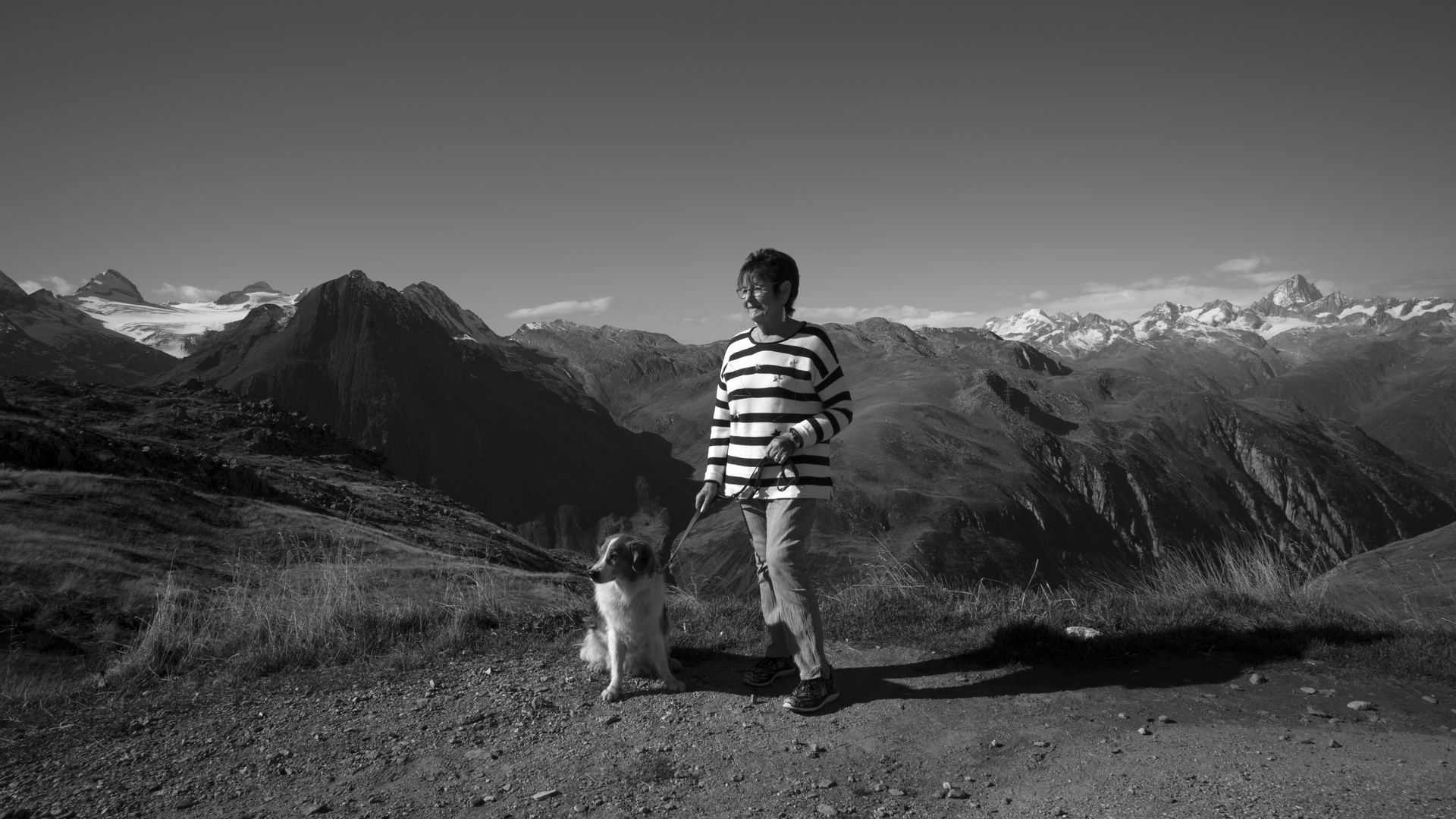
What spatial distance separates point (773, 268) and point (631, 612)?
102 inches

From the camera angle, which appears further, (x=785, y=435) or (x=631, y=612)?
(x=631, y=612)

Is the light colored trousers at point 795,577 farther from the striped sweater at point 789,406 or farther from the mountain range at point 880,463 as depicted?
the mountain range at point 880,463

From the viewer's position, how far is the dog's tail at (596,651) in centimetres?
577

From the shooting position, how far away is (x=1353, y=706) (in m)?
4.99

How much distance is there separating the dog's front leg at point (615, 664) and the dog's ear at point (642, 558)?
457 millimetres

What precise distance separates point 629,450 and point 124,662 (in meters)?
158

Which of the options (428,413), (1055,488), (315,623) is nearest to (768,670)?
(315,623)

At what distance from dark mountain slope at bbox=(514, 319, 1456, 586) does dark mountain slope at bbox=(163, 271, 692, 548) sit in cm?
2523

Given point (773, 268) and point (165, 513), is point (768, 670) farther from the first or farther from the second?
point (165, 513)

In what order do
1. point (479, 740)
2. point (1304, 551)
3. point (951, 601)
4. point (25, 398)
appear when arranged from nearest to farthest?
point (479, 740)
point (951, 601)
point (25, 398)
point (1304, 551)

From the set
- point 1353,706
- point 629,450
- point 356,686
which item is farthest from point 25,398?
point 629,450

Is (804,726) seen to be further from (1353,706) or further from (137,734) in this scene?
(137,734)

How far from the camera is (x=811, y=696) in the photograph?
5.05 m

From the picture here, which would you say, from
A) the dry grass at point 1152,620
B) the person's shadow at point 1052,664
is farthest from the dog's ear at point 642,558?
the dry grass at point 1152,620
